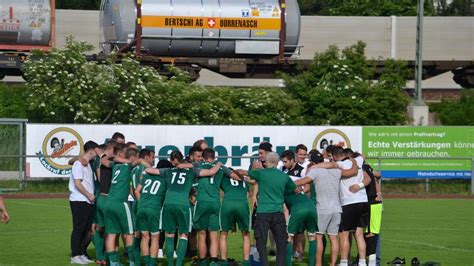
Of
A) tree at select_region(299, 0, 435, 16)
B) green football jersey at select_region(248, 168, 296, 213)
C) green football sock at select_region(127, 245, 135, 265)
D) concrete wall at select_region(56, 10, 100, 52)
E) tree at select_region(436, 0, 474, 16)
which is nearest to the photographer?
green football jersey at select_region(248, 168, 296, 213)

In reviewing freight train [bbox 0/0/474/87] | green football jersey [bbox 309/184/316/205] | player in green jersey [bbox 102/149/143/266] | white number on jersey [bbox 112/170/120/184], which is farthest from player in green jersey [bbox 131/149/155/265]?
freight train [bbox 0/0/474/87]

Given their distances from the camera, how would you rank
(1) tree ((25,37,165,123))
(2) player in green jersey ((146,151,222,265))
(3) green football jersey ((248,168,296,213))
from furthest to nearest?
(1) tree ((25,37,165,123))
(2) player in green jersey ((146,151,222,265))
(3) green football jersey ((248,168,296,213))

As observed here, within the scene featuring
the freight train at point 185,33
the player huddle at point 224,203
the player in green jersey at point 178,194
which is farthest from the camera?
the freight train at point 185,33

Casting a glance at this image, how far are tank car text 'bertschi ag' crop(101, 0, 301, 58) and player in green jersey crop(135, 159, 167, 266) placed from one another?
26588 mm

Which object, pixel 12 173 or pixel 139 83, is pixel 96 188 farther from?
pixel 139 83

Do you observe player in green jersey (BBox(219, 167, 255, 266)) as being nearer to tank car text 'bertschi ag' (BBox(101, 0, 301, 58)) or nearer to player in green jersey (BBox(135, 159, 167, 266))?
player in green jersey (BBox(135, 159, 167, 266))

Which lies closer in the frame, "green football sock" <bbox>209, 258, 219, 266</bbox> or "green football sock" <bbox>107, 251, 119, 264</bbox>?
"green football sock" <bbox>107, 251, 119, 264</bbox>

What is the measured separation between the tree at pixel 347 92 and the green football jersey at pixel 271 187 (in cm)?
2692

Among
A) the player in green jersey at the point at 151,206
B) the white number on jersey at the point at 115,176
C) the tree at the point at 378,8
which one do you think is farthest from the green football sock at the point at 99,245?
the tree at the point at 378,8

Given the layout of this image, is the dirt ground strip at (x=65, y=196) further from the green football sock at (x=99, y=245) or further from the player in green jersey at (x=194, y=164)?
the green football sock at (x=99, y=245)

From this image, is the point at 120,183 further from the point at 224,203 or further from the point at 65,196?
the point at 65,196

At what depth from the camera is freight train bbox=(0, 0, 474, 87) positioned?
42656 millimetres

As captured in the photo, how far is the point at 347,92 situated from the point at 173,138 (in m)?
9.87

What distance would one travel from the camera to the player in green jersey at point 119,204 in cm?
1630
